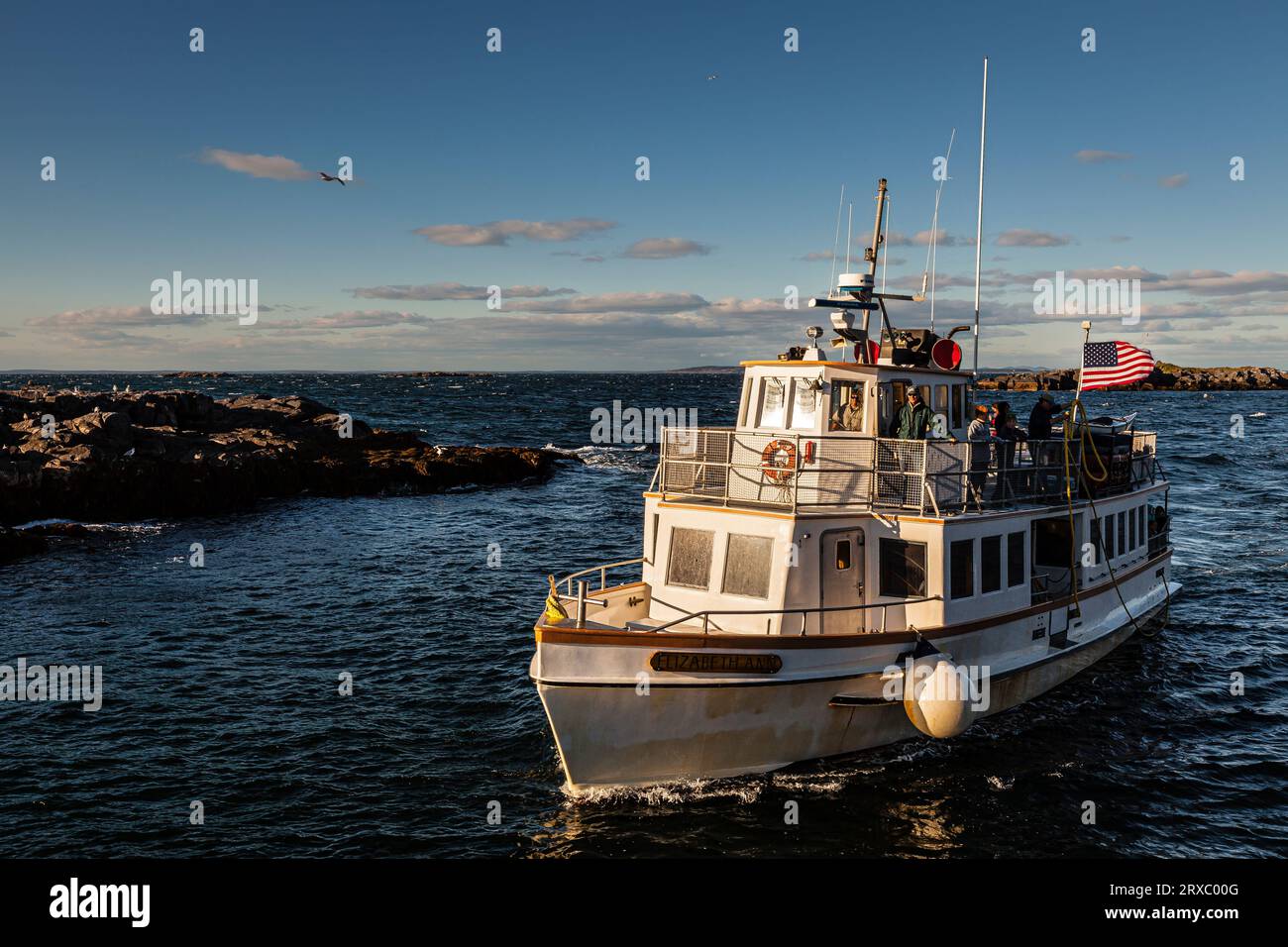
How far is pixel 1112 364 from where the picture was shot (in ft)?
65.9

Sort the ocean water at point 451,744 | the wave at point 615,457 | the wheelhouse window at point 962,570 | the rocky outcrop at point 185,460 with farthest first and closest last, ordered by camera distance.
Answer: the wave at point 615,457
the rocky outcrop at point 185,460
the wheelhouse window at point 962,570
the ocean water at point 451,744

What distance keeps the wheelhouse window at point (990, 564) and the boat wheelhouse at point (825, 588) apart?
1.5 inches

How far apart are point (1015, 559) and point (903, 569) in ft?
9.85

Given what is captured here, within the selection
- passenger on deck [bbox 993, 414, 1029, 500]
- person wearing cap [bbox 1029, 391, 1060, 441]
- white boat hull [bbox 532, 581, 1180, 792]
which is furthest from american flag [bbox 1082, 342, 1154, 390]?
white boat hull [bbox 532, 581, 1180, 792]

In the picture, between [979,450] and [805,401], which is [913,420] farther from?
[979,450]

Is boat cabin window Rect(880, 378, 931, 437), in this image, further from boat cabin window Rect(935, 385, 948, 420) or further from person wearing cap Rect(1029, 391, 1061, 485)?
person wearing cap Rect(1029, 391, 1061, 485)

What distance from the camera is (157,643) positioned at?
22641 millimetres

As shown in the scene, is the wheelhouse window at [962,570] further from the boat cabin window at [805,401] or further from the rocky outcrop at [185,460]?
the rocky outcrop at [185,460]

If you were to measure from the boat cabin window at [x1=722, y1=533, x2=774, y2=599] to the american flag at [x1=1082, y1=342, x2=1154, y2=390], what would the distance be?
9475 mm

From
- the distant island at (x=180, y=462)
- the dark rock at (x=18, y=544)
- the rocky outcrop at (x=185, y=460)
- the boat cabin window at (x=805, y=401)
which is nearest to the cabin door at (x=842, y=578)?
the boat cabin window at (x=805, y=401)

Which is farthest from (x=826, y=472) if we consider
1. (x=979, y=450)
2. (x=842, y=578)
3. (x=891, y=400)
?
(x=979, y=450)

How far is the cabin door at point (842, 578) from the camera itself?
1563cm

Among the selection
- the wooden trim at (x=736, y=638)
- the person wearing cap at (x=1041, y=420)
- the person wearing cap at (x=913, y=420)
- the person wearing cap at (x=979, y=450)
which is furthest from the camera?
the person wearing cap at (x=1041, y=420)
